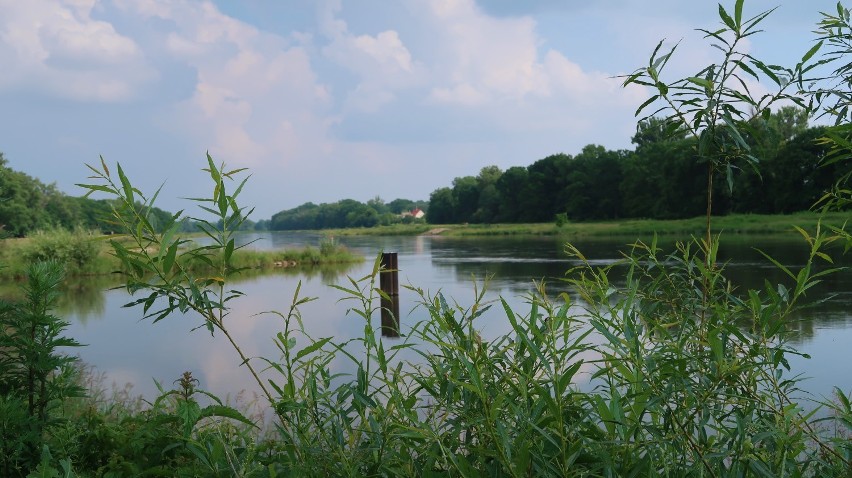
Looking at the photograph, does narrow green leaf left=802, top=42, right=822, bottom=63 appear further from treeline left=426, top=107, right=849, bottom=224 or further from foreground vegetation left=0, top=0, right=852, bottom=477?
treeline left=426, top=107, right=849, bottom=224

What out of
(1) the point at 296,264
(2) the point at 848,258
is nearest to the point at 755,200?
(2) the point at 848,258

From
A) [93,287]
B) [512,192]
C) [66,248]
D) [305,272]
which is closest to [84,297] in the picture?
[93,287]

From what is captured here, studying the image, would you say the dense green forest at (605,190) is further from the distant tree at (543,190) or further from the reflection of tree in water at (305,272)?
the reflection of tree in water at (305,272)

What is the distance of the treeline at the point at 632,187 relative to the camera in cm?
3778

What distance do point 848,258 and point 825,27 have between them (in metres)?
18.3

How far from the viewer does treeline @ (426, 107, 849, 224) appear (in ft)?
124

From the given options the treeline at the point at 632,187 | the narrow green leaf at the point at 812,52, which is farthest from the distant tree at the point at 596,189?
the narrow green leaf at the point at 812,52

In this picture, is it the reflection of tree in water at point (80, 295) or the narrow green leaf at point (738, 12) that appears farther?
the reflection of tree in water at point (80, 295)

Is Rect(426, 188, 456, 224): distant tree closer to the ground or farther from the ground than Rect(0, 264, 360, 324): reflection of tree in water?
farther from the ground

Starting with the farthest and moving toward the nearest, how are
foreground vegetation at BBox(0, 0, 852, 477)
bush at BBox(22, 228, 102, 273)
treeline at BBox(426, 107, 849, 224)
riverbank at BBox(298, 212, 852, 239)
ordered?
treeline at BBox(426, 107, 849, 224) → riverbank at BBox(298, 212, 852, 239) → bush at BBox(22, 228, 102, 273) → foreground vegetation at BBox(0, 0, 852, 477)

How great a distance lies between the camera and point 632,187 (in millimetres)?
54688

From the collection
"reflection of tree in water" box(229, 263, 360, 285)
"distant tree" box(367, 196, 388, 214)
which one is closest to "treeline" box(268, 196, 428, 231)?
"distant tree" box(367, 196, 388, 214)

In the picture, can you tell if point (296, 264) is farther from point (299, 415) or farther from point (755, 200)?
point (755, 200)

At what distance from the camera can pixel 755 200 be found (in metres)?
40.6
